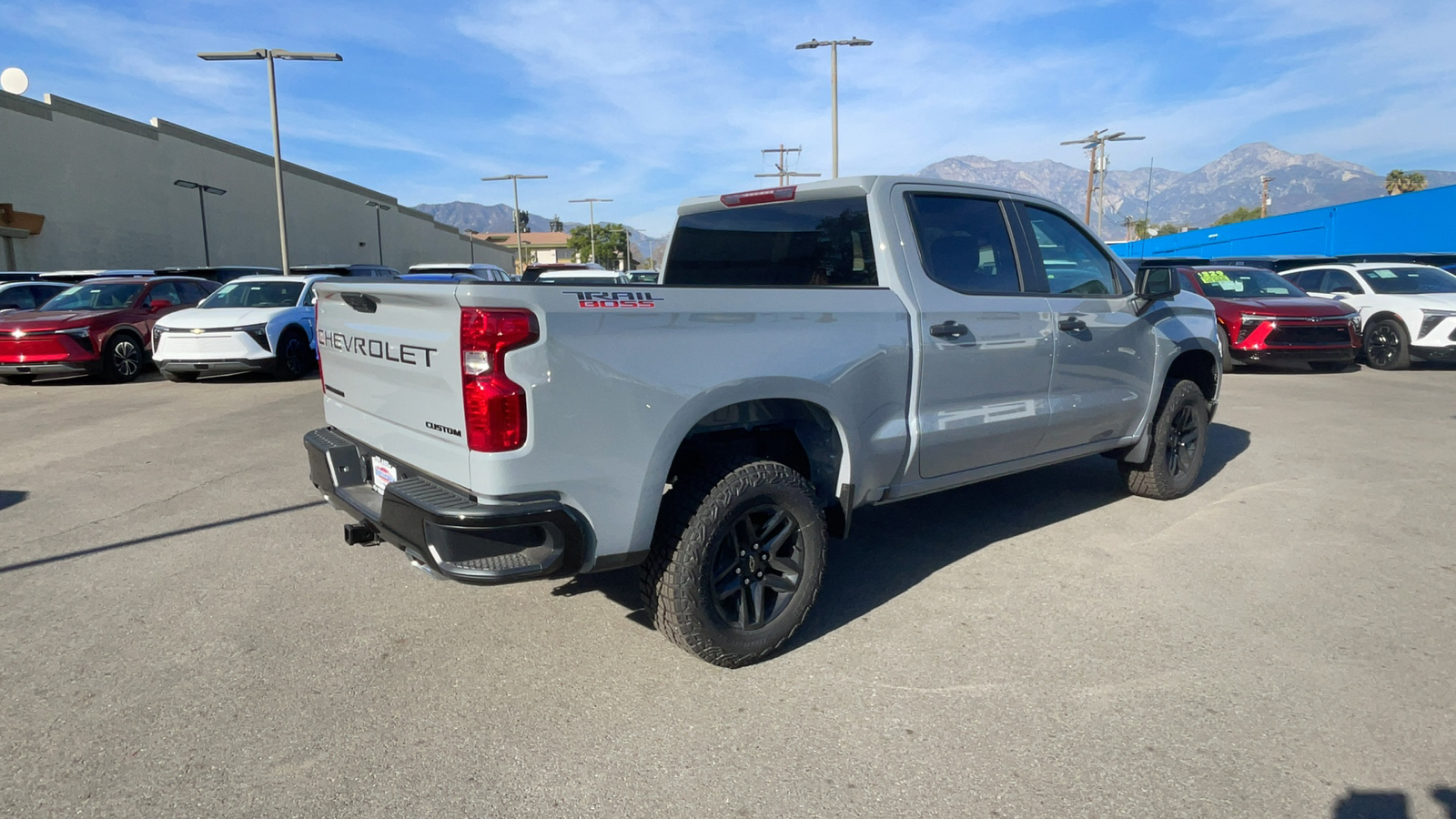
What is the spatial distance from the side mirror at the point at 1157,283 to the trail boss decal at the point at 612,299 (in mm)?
3296

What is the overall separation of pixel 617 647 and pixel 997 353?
7.20 ft

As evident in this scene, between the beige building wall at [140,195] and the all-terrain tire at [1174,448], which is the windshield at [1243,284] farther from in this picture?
the beige building wall at [140,195]

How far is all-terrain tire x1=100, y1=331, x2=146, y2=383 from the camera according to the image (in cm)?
1206

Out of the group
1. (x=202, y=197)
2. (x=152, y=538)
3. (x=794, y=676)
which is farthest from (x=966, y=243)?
(x=202, y=197)

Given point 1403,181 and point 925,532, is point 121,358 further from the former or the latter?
point 1403,181

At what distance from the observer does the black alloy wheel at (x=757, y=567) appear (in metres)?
3.30

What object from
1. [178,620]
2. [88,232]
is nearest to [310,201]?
[88,232]

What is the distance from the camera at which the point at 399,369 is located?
3.13m

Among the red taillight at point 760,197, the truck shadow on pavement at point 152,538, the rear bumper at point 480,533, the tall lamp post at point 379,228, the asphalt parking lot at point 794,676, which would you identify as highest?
the tall lamp post at point 379,228

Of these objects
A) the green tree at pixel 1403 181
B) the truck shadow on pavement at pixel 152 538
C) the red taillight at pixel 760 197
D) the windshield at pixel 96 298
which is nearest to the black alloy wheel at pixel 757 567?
the red taillight at pixel 760 197

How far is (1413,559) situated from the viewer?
4.53 meters

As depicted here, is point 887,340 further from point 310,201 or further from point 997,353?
point 310,201

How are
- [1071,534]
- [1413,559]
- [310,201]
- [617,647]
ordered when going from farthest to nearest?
1. [310,201]
2. [1071,534]
3. [1413,559]
4. [617,647]

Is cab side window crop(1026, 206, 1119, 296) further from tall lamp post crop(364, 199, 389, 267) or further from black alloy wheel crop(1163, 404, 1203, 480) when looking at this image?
tall lamp post crop(364, 199, 389, 267)
